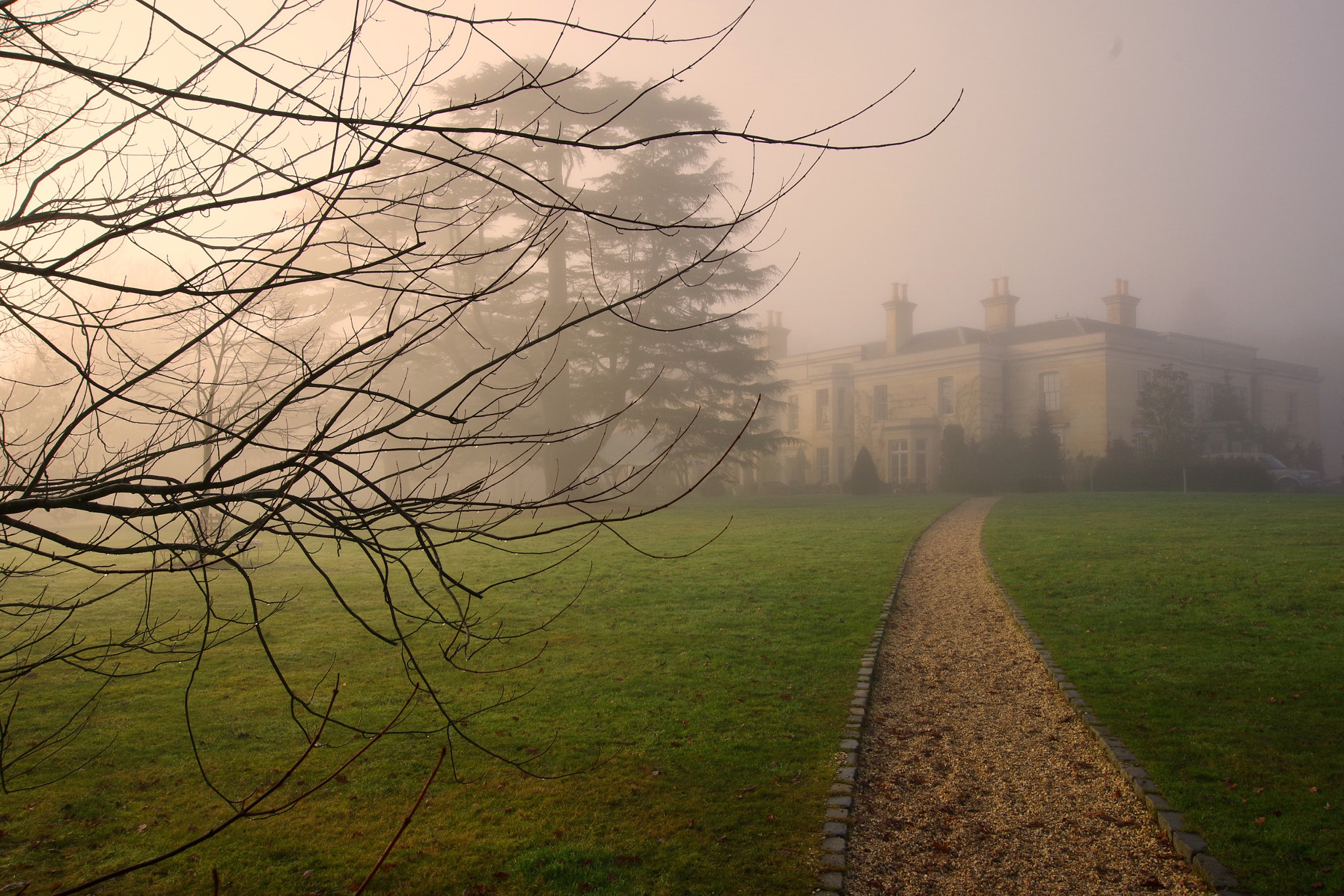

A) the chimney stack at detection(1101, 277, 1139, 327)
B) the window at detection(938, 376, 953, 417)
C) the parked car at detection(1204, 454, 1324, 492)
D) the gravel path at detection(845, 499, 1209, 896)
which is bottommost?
the gravel path at detection(845, 499, 1209, 896)

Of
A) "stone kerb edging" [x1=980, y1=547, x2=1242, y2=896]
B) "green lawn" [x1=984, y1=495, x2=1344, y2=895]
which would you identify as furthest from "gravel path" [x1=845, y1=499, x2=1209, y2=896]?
"green lawn" [x1=984, y1=495, x2=1344, y2=895]

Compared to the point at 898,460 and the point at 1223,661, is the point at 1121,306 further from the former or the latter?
the point at 1223,661

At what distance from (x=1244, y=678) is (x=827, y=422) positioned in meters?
38.3

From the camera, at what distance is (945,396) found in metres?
41.1

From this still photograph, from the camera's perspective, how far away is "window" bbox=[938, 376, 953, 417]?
134ft

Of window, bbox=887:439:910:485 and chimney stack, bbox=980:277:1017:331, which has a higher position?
chimney stack, bbox=980:277:1017:331

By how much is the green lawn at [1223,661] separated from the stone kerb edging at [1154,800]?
0.07m

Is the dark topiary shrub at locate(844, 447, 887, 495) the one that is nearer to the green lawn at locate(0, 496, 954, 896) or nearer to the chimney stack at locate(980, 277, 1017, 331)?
the chimney stack at locate(980, 277, 1017, 331)

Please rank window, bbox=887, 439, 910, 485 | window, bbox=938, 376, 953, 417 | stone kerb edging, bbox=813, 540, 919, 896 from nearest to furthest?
1. stone kerb edging, bbox=813, 540, 919, 896
2. window, bbox=887, 439, 910, 485
3. window, bbox=938, 376, 953, 417

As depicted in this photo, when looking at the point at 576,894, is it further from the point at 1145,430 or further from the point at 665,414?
the point at 1145,430

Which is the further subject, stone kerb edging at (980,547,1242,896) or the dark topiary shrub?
the dark topiary shrub

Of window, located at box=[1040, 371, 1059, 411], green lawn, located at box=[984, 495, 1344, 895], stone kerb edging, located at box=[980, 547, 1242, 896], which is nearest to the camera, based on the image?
stone kerb edging, located at box=[980, 547, 1242, 896]

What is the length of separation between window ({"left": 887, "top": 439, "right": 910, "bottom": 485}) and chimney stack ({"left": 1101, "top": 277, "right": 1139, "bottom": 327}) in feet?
37.8

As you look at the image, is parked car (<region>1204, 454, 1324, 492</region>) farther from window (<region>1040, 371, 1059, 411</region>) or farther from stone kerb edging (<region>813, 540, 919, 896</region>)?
stone kerb edging (<region>813, 540, 919, 896</region>)
